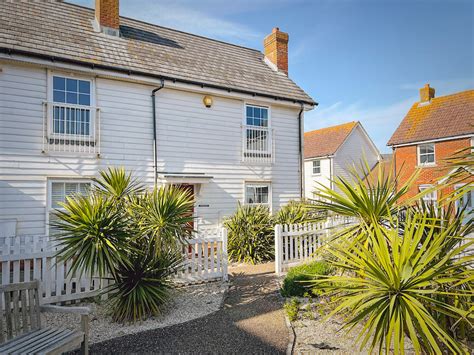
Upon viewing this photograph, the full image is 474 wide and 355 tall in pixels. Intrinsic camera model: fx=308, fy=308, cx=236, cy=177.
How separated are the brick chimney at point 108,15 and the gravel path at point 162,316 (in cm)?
951

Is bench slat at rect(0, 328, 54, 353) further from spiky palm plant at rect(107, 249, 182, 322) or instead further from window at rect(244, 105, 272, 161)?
window at rect(244, 105, 272, 161)

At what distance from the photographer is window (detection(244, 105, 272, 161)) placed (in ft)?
40.4

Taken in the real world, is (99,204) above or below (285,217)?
above

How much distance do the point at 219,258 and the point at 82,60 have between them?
7.01 m

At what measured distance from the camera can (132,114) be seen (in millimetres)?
10109

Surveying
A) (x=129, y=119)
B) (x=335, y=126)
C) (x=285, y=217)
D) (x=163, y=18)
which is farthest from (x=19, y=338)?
(x=335, y=126)

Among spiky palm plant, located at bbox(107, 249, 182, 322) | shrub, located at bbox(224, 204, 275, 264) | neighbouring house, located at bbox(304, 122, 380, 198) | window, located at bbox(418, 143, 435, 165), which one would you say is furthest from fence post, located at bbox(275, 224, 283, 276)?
neighbouring house, located at bbox(304, 122, 380, 198)

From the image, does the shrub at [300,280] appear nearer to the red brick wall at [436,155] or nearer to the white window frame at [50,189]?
the white window frame at [50,189]

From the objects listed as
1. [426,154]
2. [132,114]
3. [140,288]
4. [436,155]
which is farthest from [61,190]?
[426,154]

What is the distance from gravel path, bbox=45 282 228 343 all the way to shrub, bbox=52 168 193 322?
0.58 feet

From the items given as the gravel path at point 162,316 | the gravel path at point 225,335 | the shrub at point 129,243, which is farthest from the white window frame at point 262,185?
the shrub at point 129,243

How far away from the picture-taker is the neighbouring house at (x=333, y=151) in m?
26.4

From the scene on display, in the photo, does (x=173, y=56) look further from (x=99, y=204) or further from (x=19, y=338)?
(x=19, y=338)

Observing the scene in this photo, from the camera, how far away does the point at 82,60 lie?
910 centimetres
